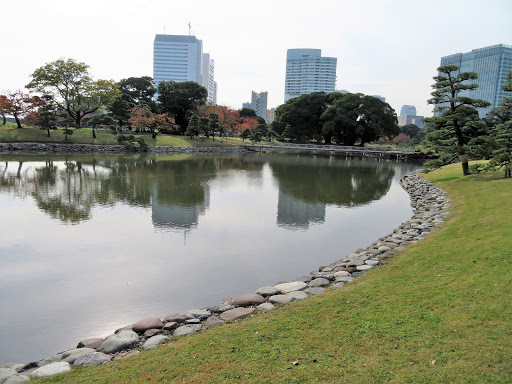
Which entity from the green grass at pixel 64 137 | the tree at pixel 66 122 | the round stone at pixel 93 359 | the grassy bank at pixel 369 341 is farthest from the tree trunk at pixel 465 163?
the tree at pixel 66 122

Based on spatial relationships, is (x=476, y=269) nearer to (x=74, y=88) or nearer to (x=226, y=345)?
(x=226, y=345)

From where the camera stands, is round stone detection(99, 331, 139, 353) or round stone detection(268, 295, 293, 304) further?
round stone detection(268, 295, 293, 304)

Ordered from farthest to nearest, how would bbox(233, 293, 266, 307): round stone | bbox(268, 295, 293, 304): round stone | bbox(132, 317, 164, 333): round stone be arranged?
bbox(233, 293, 266, 307): round stone, bbox(268, 295, 293, 304): round stone, bbox(132, 317, 164, 333): round stone

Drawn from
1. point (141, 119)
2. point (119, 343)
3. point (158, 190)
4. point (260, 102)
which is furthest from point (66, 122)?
point (260, 102)

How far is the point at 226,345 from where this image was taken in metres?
4.25

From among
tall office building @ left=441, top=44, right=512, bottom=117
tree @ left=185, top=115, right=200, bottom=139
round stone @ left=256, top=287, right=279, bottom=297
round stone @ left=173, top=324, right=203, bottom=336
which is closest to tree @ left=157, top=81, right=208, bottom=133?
tree @ left=185, top=115, right=200, bottom=139

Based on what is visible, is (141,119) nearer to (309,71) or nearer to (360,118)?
(360,118)

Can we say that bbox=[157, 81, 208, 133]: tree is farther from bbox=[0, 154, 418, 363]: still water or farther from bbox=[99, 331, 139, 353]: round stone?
bbox=[99, 331, 139, 353]: round stone

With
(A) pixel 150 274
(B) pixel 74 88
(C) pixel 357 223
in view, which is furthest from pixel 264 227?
(B) pixel 74 88

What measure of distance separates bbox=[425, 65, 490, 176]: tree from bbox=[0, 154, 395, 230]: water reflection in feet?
13.3

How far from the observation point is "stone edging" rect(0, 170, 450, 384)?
443 centimetres

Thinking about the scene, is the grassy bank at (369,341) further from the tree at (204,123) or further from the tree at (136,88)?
the tree at (136,88)

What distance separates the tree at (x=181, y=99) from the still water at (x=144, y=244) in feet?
132

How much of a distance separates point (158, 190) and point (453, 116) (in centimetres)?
1586
